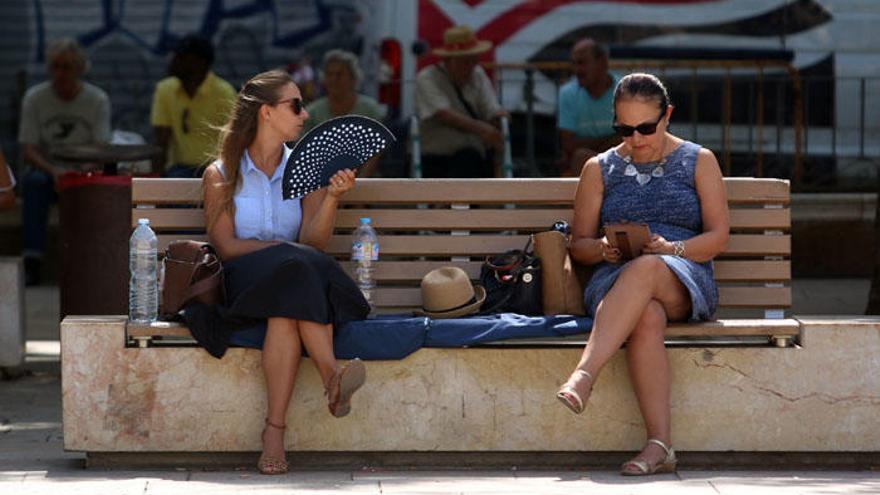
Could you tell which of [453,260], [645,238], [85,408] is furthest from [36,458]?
[645,238]

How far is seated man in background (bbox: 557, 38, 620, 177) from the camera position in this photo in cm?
1158

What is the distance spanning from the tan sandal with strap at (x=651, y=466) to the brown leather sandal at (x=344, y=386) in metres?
0.92

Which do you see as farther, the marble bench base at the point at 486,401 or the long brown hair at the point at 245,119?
the long brown hair at the point at 245,119

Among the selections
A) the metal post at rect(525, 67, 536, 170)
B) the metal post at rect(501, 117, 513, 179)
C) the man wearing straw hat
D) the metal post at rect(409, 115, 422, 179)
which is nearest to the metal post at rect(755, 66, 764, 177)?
the metal post at rect(525, 67, 536, 170)

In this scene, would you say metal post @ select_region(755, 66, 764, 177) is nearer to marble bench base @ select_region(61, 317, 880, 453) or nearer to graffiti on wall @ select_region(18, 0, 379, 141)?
graffiti on wall @ select_region(18, 0, 379, 141)

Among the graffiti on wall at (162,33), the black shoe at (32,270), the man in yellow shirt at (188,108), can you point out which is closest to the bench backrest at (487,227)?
the man in yellow shirt at (188,108)

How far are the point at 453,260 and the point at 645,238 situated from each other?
82 cm

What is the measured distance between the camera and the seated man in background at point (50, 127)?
1284 centimetres

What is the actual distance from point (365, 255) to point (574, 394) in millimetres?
1084

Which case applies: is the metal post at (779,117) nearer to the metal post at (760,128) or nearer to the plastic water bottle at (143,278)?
the metal post at (760,128)

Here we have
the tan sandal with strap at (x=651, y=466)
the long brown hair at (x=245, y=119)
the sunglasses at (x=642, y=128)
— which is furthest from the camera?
the long brown hair at (x=245, y=119)

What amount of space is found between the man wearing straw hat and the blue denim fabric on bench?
469 centimetres

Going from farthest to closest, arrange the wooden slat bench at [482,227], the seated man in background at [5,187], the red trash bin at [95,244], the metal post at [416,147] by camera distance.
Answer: the metal post at [416,147], the red trash bin at [95,244], the seated man in background at [5,187], the wooden slat bench at [482,227]

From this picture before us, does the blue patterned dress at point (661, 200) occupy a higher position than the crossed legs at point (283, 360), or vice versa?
the blue patterned dress at point (661, 200)
